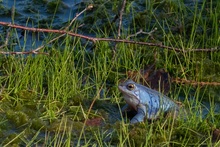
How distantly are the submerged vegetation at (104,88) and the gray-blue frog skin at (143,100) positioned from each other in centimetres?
12

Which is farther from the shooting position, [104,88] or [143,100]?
[104,88]

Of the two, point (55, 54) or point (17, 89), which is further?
point (55, 54)

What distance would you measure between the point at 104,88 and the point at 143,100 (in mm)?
557

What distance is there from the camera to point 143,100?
6.59 m

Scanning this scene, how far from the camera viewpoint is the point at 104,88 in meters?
7.03

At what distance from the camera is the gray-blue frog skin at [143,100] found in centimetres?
643

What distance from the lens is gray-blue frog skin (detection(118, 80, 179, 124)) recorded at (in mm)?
6430

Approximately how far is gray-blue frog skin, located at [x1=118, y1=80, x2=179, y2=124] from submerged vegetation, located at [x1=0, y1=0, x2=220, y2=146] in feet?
0.41

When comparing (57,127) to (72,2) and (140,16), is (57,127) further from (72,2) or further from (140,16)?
(72,2)

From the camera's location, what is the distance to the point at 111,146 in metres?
5.85

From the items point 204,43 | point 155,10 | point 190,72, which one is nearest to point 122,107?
point 190,72

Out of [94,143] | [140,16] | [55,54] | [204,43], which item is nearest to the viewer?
[94,143]

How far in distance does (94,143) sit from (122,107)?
98 cm

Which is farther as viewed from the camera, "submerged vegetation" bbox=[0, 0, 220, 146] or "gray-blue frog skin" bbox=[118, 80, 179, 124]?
"gray-blue frog skin" bbox=[118, 80, 179, 124]
